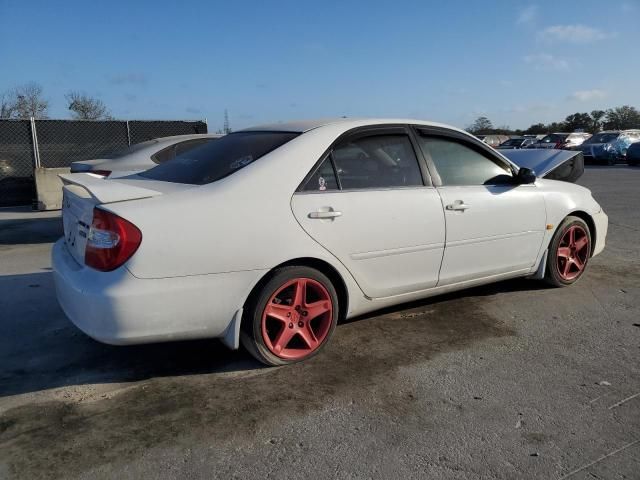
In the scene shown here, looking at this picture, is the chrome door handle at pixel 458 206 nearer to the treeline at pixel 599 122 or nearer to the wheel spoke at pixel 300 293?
the wheel spoke at pixel 300 293

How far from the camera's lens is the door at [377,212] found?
3.47m

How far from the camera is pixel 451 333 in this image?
402 cm

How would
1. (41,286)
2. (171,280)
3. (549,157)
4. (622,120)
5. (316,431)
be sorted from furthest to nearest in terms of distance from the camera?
1. (622,120)
2. (549,157)
3. (41,286)
4. (171,280)
5. (316,431)

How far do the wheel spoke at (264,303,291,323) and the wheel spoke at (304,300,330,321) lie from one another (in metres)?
0.14

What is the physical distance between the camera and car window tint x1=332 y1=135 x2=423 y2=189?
12.1 ft

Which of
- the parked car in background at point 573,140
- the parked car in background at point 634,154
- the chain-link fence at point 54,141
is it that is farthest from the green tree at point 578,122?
the chain-link fence at point 54,141

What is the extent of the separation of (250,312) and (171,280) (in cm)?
54

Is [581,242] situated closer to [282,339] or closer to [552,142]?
[282,339]

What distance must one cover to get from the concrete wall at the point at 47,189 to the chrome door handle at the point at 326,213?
9.68 meters

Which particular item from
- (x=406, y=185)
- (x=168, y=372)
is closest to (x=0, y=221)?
(x=168, y=372)

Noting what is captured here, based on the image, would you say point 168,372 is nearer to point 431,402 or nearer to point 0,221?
point 431,402

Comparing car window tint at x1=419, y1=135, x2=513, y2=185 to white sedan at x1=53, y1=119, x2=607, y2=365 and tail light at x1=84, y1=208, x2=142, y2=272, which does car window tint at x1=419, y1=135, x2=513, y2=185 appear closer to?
white sedan at x1=53, y1=119, x2=607, y2=365

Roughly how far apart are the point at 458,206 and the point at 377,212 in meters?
0.76

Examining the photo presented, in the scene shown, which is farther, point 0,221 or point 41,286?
point 0,221
